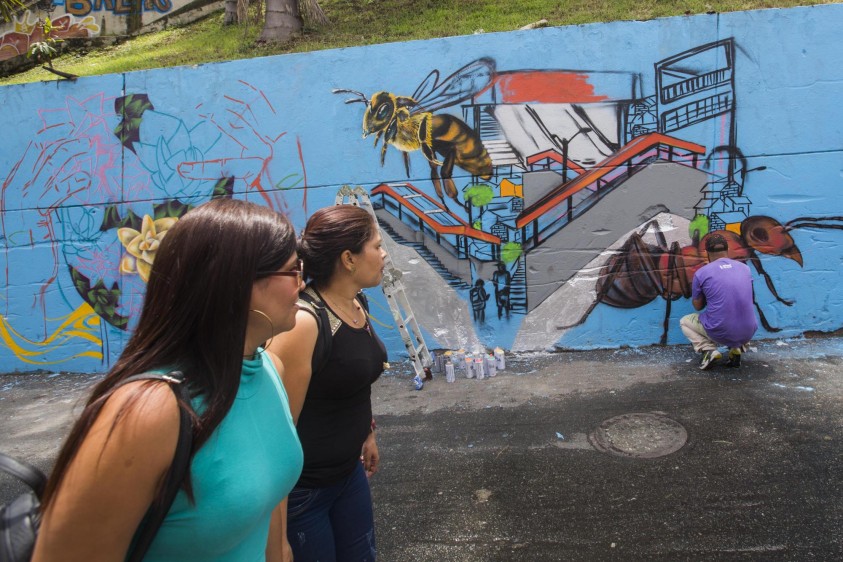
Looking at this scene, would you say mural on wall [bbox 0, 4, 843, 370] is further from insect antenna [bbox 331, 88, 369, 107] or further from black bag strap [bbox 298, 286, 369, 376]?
black bag strap [bbox 298, 286, 369, 376]

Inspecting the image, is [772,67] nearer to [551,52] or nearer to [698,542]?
[551,52]

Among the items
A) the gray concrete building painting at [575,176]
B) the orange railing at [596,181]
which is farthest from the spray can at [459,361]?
the orange railing at [596,181]

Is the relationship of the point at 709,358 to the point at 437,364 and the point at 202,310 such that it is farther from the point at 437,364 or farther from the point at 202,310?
the point at 202,310

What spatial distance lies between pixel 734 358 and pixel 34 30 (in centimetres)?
1225

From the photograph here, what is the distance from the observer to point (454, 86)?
19.2 ft

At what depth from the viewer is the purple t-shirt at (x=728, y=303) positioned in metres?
4.99

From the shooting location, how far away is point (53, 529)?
1.06 metres

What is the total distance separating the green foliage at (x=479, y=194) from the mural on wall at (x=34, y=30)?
29.0 feet

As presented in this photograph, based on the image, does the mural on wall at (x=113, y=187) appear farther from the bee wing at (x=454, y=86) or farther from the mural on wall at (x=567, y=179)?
the bee wing at (x=454, y=86)

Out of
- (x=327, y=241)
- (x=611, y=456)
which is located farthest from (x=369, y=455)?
(x=611, y=456)

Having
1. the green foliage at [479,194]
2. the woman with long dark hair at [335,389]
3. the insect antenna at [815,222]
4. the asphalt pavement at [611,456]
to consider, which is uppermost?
the green foliage at [479,194]

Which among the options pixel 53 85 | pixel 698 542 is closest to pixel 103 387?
pixel 698 542

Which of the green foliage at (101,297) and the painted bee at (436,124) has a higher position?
→ the painted bee at (436,124)

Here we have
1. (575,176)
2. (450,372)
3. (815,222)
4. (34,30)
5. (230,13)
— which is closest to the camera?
(450,372)
